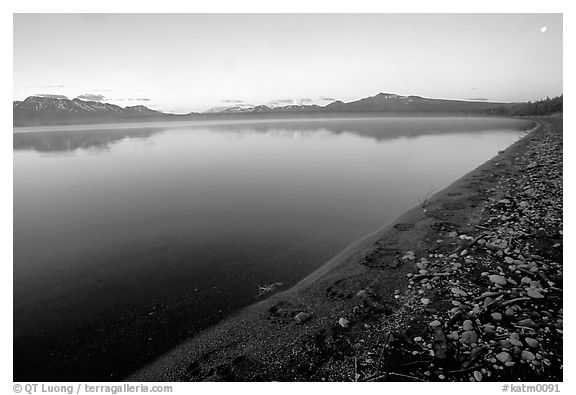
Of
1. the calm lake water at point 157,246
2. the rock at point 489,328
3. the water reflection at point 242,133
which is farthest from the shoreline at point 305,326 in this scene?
the water reflection at point 242,133

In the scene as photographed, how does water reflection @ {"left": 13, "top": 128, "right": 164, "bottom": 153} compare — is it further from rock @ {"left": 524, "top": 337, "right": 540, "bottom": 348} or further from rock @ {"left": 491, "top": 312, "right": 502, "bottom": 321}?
rock @ {"left": 524, "top": 337, "right": 540, "bottom": 348}

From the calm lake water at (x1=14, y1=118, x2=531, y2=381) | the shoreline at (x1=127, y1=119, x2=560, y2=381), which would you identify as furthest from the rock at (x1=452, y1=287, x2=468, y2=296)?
the calm lake water at (x1=14, y1=118, x2=531, y2=381)

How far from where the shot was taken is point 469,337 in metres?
3.05

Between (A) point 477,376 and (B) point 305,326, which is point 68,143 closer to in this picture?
(B) point 305,326

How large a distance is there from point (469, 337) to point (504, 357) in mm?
331

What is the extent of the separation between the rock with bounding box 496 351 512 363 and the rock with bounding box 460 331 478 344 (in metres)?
0.25

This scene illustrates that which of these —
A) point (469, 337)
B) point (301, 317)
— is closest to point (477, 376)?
point (469, 337)

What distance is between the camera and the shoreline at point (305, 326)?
319cm

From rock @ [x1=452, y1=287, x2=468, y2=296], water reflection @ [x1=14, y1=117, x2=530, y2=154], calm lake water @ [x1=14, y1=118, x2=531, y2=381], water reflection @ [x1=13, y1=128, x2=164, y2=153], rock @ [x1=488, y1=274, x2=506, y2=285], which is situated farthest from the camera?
water reflection @ [x1=14, y1=117, x2=530, y2=154]

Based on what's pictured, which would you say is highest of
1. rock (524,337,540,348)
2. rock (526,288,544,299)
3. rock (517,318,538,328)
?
rock (526,288,544,299)

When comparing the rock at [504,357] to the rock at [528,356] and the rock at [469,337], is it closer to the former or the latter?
the rock at [528,356]

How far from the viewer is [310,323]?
3.78m

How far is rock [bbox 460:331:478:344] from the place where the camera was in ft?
9.92
